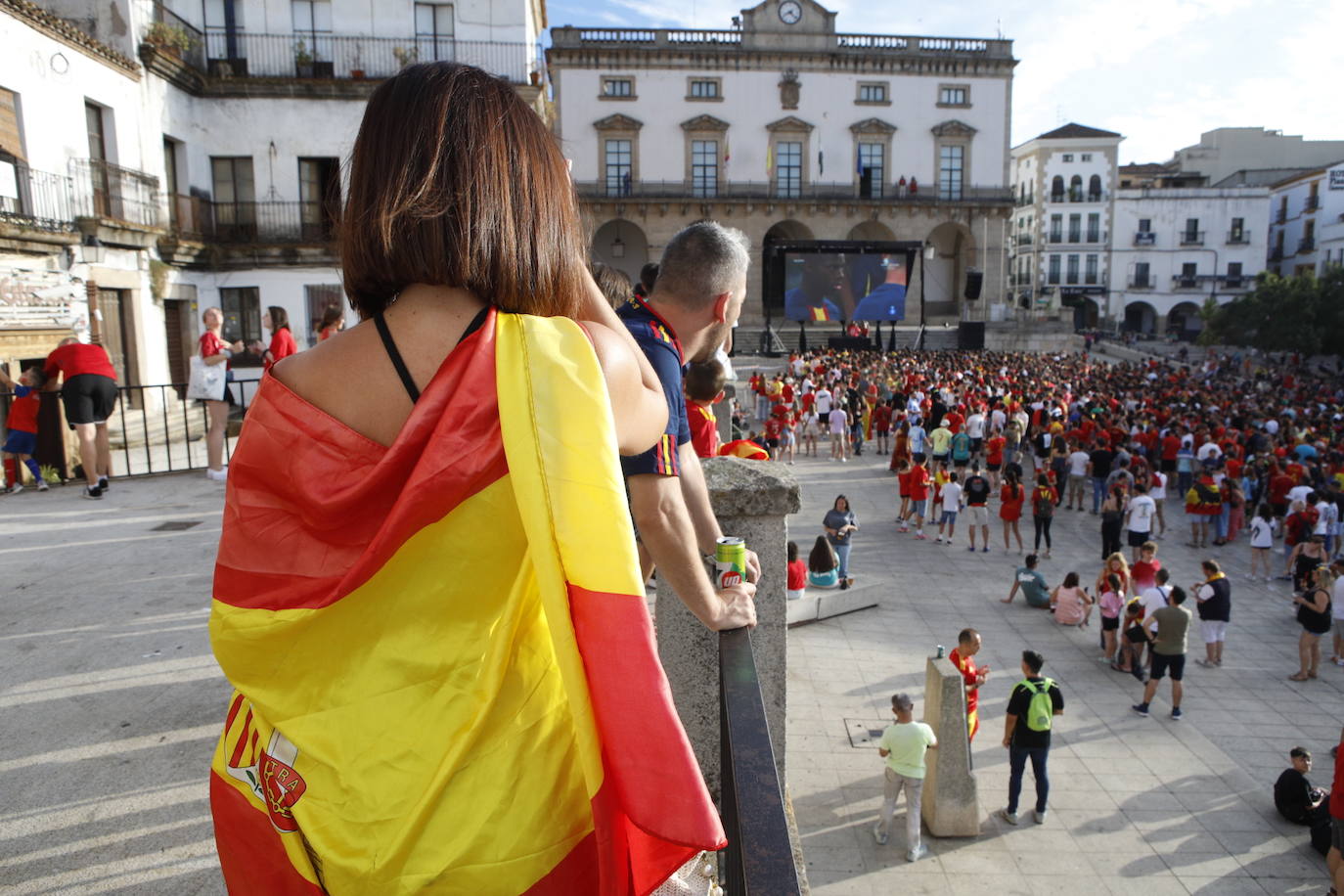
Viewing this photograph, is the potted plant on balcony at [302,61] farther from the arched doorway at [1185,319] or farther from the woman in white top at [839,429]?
the arched doorway at [1185,319]

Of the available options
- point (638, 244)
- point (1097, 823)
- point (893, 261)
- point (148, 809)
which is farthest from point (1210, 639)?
point (638, 244)

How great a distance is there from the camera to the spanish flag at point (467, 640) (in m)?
1.21

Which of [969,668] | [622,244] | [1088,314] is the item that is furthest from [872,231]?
[969,668]

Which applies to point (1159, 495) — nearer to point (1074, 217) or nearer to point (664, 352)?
point (664, 352)

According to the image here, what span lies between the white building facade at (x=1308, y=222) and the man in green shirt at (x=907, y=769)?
57562 mm

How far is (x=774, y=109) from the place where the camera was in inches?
1834

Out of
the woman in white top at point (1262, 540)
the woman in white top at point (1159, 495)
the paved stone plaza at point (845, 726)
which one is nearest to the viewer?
the paved stone plaza at point (845, 726)

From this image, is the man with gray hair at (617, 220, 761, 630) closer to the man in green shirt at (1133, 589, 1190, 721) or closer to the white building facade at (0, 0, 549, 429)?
the man in green shirt at (1133, 589, 1190, 721)

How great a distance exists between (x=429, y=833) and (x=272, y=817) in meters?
0.30

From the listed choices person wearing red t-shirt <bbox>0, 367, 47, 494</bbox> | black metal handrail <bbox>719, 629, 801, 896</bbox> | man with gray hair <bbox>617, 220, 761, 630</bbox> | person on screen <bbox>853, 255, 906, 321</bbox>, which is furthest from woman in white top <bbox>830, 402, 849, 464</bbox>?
black metal handrail <bbox>719, 629, 801, 896</bbox>

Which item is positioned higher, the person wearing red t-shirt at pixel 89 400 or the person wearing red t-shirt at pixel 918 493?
the person wearing red t-shirt at pixel 89 400

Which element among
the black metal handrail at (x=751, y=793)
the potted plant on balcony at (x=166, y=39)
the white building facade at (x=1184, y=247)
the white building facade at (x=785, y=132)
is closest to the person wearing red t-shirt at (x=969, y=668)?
the black metal handrail at (x=751, y=793)

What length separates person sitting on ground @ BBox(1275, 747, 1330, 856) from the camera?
762cm

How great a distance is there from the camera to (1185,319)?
63.2 m
